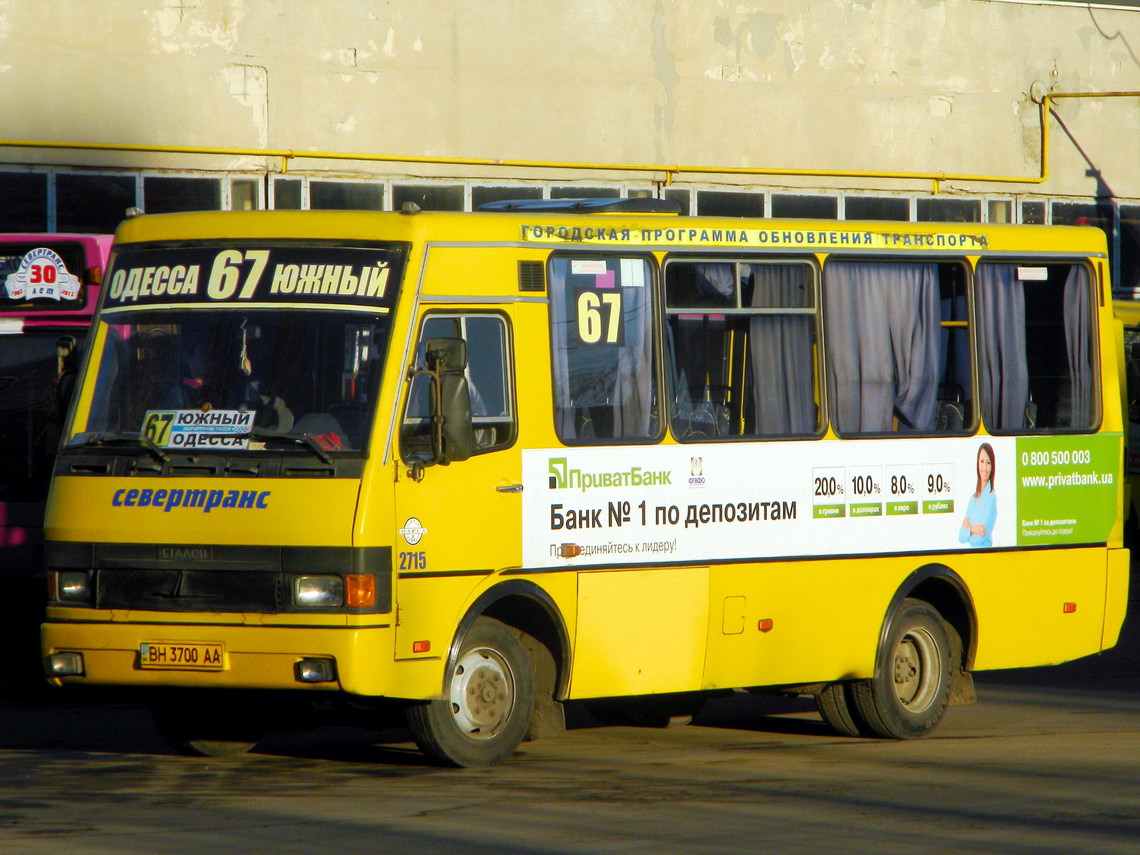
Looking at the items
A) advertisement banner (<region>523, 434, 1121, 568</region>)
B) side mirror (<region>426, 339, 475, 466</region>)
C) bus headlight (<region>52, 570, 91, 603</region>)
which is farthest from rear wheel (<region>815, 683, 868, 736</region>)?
bus headlight (<region>52, 570, 91, 603</region>)

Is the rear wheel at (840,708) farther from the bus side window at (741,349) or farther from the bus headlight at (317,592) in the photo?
the bus headlight at (317,592)

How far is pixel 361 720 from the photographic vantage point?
32.5 feet

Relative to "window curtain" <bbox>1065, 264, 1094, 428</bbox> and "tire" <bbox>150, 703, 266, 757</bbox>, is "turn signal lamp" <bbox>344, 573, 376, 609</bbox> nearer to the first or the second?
"tire" <bbox>150, 703, 266, 757</bbox>

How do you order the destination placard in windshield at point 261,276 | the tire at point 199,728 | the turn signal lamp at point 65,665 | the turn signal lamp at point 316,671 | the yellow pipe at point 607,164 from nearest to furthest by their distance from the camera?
the turn signal lamp at point 316,671
the turn signal lamp at point 65,665
the destination placard in windshield at point 261,276
the tire at point 199,728
the yellow pipe at point 607,164

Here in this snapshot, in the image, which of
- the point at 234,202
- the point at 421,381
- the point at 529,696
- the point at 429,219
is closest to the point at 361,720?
the point at 529,696

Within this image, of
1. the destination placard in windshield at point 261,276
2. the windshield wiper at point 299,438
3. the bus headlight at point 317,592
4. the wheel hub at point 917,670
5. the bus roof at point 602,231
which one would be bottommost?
the wheel hub at point 917,670

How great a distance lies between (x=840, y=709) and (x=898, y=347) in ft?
6.85

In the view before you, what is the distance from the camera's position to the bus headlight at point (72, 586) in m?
9.48

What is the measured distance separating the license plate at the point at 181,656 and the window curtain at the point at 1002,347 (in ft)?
16.4

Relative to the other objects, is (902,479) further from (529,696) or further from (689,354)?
(529,696)

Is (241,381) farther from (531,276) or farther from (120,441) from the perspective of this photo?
(531,276)

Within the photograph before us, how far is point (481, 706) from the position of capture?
9828 mm

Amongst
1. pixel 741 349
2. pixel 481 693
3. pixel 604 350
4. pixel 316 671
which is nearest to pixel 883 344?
pixel 741 349

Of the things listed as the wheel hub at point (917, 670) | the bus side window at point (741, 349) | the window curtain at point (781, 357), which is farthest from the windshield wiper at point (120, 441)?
the wheel hub at point (917, 670)
